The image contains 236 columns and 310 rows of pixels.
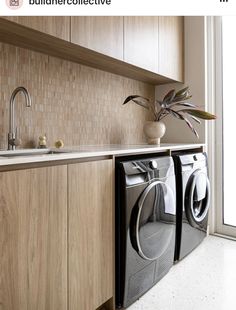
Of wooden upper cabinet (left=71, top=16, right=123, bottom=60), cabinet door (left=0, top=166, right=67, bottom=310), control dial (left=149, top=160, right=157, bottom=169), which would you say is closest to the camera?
cabinet door (left=0, top=166, right=67, bottom=310)

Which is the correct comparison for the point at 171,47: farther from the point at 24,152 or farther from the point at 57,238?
the point at 57,238

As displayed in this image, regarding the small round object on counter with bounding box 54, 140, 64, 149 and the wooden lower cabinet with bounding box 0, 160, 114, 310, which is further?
the small round object on counter with bounding box 54, 140, 64, 149

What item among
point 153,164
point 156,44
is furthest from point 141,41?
point 153,164

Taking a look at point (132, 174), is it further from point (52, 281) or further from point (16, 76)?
point (16, 76)

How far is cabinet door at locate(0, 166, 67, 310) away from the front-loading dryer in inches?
42.8

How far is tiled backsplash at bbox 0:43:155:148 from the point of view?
5.15ft

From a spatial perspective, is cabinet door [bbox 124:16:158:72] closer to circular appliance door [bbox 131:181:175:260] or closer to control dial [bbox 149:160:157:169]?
control dial [bbox 149:160:157:169]

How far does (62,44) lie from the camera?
1.51 m

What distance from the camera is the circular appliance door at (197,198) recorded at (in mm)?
2076

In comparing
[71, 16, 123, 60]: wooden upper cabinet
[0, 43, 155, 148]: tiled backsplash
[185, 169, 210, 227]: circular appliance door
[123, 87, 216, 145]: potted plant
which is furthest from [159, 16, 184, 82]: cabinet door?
[185, 169, 210, 227]: circular appliance door

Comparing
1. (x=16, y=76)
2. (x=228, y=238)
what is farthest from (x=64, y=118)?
(x=228, y=238)

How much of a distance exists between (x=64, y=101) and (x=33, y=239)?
110 cm

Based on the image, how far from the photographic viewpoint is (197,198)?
2.20 meters

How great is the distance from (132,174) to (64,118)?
2.36ft
